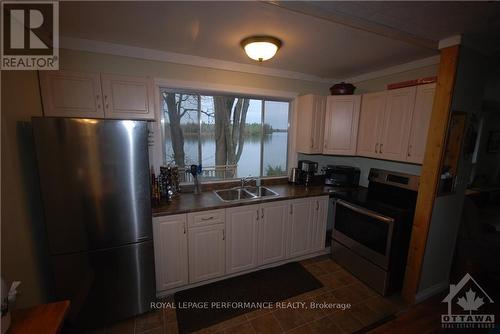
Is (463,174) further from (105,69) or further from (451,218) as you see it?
(105,69)

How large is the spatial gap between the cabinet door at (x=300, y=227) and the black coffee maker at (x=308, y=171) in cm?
48

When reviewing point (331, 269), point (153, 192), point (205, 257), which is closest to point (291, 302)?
point (331, 269)

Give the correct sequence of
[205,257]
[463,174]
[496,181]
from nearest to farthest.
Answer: [463,174] < [205,257] < [496,181]

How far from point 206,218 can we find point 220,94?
1.52m

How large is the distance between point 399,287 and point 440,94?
1.88m

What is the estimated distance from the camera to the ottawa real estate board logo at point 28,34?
1.32m

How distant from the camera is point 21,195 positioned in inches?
58.4

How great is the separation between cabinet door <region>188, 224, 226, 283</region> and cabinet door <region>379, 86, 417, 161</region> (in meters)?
2.07

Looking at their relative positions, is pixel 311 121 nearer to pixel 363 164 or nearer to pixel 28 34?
pixel 363 164

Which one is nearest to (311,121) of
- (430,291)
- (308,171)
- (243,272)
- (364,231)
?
(308,171)

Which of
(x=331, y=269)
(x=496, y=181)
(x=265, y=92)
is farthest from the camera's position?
(x=496, y=181)

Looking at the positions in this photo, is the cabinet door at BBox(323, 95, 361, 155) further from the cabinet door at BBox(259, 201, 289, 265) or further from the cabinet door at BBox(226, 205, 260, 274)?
the cabinet door at BBox(226, 205, 260, 274)

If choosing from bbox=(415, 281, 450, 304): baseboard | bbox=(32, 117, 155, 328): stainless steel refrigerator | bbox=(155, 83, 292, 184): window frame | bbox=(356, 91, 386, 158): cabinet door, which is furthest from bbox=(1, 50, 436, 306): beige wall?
bbox=(415, 281, 450, 304): baseboard

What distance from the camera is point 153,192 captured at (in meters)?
2.03
